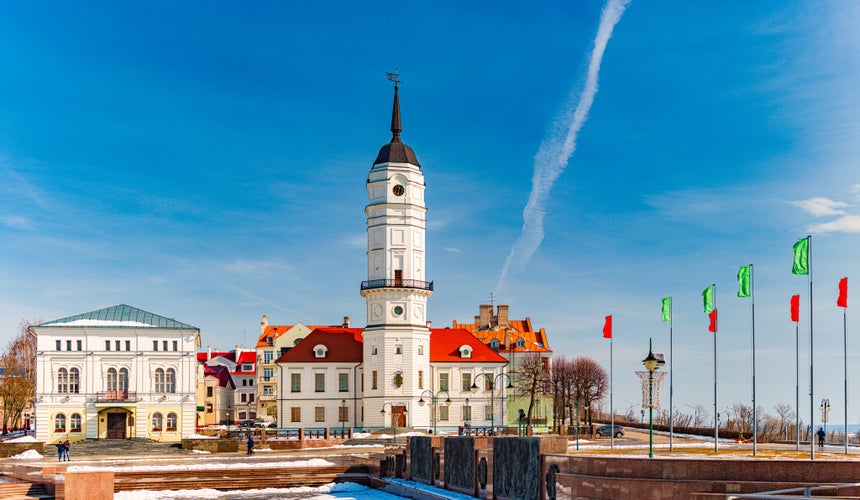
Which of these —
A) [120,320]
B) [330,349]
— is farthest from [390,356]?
[120,320]

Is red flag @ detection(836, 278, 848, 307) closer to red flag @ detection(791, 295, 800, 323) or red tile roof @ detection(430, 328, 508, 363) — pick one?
red flag @ detection(791, 295, 800, 323)

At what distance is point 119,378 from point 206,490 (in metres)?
34.1

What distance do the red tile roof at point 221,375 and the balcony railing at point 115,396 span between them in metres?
49.9

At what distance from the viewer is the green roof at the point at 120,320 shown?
242 feet

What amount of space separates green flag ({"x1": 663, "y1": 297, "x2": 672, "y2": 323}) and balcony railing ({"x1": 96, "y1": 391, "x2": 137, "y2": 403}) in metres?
42.6

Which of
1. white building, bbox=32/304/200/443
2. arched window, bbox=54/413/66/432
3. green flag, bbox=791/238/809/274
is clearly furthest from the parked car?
arched window, bbox=54/413/66/432

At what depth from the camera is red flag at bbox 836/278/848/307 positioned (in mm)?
41625

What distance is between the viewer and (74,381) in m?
73.1

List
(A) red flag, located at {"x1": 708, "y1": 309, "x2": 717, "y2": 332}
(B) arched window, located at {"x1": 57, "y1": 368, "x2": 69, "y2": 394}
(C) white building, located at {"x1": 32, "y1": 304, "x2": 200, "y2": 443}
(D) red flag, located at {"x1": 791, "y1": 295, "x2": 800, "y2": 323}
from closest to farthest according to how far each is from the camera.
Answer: (D) red flag, located at {"x1": 791, "y1": 295, "x2": 800, "y2": 323}, (A) red flag, located at {"x1": 708, "y1": 309, "x2": 717, "y2": 332}, (C) white building, located at {"x1": 32, "y1": 304, "x2": 200, "y2": 443}, (B) arched window, located at {"x1": 57, "y1": 368, "x2": 69, "y2": 394}

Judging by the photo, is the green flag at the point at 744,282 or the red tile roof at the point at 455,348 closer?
the green flag at the point at 744,282

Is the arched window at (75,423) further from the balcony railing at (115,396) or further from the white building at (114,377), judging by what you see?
the balcony railing at (115,396)

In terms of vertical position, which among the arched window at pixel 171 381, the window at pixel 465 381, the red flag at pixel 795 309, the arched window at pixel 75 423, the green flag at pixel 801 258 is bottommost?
the arched window at pixel 75 423

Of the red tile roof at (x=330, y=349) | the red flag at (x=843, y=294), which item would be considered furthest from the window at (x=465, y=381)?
the red flag at (x=843, y=294)

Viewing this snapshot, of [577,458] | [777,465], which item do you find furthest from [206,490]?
[777,465]
